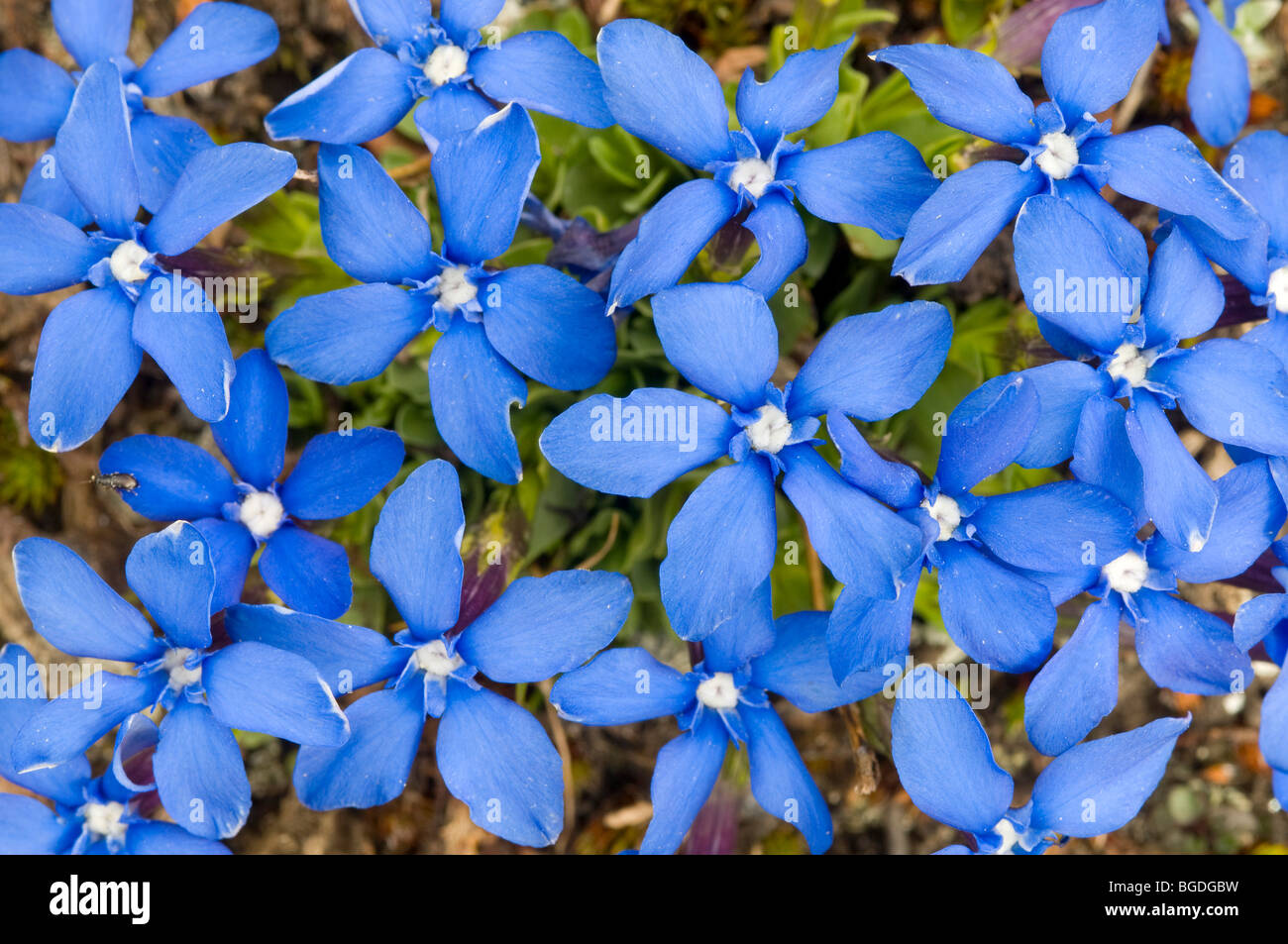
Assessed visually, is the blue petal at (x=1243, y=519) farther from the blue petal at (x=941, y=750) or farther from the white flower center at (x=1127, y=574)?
the blue petal at (x=941, y=750)

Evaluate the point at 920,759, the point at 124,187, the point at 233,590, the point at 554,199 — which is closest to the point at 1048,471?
the point at 920,759

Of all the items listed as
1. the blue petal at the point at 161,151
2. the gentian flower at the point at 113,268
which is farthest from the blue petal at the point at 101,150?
the blue petal at the point at 161,151

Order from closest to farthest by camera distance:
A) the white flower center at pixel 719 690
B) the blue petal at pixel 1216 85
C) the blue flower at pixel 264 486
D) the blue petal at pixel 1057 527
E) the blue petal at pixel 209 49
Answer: the blue petal at pixel 1057 527, the blue flower at pixel 264 486, the white flower center at pixel 719 690, the blue petal at pixel 209 49, the blue petal at pixel 1216 85

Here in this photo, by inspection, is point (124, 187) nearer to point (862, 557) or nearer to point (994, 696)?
point (862, 557)
